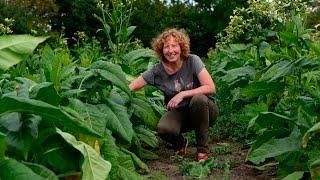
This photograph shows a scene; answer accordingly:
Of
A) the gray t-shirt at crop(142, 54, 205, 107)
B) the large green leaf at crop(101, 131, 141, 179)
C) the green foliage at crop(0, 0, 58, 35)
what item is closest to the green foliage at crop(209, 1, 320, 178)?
the gray t-shirt at crop(142, 54, 205, 107)

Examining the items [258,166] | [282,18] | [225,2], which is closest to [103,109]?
[258,166]

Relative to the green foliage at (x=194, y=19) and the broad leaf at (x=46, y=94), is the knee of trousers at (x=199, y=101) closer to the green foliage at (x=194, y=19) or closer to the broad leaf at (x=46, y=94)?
the broad leaf at (x=46, y=94)

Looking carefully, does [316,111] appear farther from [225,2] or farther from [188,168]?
[225,2]

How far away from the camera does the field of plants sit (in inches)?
108

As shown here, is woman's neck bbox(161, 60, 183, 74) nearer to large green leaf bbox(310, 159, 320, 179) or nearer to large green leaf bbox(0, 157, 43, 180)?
large green leaf bbox(310, 159, 320, 179)

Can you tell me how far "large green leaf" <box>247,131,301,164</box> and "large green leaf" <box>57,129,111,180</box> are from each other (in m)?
1.24

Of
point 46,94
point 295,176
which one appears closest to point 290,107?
point 295,176

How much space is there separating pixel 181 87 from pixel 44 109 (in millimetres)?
2994

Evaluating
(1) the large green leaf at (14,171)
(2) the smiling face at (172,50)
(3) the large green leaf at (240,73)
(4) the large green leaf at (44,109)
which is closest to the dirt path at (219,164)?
(3) the large green leaf at (240,73)

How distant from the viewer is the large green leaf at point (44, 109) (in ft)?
8.36

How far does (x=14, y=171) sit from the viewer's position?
2541 mm

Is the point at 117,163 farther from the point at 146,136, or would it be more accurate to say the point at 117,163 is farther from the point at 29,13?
the point at 29,13

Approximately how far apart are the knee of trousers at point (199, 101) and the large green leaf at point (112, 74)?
122 cm

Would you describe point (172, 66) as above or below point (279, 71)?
below
